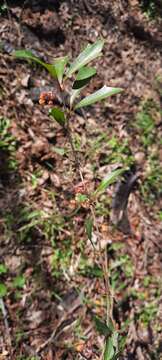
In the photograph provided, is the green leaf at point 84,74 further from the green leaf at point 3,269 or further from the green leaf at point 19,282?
the green leaf at point 19,282

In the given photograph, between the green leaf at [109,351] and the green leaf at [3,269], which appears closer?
the green leaf at [109,351]

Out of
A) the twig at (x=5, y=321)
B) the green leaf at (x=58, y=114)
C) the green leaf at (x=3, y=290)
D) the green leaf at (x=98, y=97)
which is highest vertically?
the green leaf at (x=98, y=97)

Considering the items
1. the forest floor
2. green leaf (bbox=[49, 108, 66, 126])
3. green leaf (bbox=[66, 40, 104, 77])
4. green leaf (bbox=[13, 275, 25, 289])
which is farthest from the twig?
green leaf (bbox=[66, 40, 104, 77])

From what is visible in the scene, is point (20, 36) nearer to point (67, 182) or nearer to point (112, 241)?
point (67, 182)

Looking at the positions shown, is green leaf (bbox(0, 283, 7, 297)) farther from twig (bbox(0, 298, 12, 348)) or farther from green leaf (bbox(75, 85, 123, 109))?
green leaf (bbox(75, 85, 123, 109))

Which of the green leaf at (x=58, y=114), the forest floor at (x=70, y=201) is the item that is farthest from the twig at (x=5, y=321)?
the green leaf at (x=58, y=114)

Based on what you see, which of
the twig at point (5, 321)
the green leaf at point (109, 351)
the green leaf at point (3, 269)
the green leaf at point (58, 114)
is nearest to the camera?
the green leaf at point (58, 114)

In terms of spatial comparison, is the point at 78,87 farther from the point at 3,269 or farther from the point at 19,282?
the point at 19,282

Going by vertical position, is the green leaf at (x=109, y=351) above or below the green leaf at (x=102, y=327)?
below
